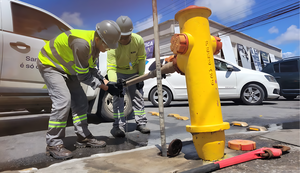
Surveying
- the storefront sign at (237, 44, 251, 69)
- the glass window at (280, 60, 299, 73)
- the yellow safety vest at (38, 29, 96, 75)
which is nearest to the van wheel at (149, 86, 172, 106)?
the yellow safety vest at (38, 29, 96, 75)

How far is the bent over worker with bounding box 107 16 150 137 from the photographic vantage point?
3.00 meters

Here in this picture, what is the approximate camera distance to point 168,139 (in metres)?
2.67

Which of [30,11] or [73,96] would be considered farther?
[30,11]

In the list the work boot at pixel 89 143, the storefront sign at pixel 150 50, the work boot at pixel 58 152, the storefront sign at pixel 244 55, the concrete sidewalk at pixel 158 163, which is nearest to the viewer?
the concrete sidewalk at pixel 158 163

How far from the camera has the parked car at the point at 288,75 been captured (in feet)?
26.8

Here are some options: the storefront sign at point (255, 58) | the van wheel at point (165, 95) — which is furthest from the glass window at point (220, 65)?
the storefront sign at point (255, 58)

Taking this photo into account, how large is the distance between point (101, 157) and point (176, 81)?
15.8ft

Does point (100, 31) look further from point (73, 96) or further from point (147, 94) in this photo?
point (147, 94)

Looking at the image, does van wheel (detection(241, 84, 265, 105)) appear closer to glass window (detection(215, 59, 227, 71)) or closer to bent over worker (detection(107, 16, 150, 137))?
glass window (detection(215, 59, 227, 71))

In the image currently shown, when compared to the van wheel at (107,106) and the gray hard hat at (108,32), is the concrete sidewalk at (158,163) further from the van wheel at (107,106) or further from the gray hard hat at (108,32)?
the van wheel at (107,106)

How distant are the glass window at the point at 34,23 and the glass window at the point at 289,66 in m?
8.50

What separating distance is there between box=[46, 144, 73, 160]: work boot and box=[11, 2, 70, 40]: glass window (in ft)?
5.79

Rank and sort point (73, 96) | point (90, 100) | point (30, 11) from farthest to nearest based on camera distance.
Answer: point (90, 100) → point (30, 11) → point (73, 96)

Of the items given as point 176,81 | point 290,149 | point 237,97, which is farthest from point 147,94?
point 290,149
